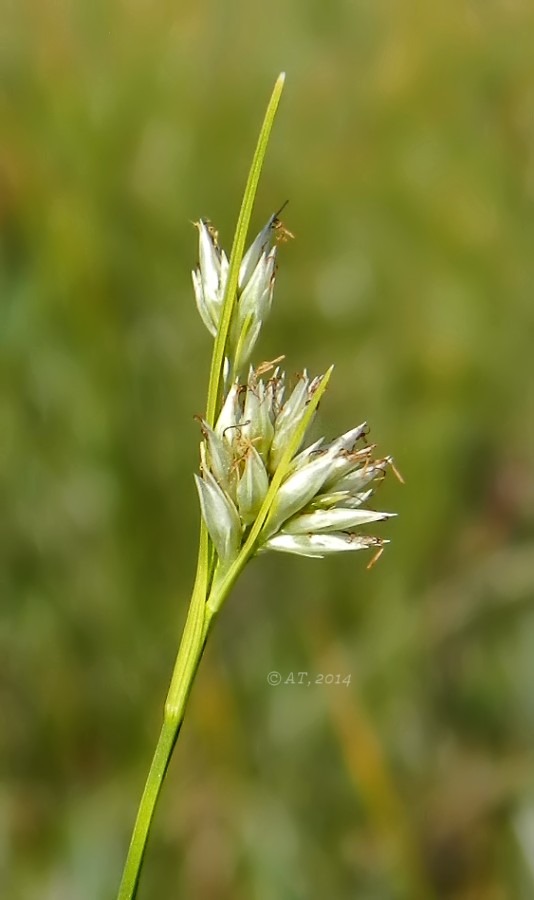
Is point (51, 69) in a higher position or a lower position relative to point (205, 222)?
higher

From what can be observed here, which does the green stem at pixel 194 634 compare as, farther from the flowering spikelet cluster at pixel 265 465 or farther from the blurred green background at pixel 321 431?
the blurred green background at pixel 321 431

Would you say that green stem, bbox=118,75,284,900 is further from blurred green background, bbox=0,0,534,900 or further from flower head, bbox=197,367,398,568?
blurred green background, bbox=0,0,534,900

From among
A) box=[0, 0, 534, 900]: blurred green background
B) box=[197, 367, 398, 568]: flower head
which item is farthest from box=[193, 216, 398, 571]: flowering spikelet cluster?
box=[0, 0, 534, 900]: blurred green background

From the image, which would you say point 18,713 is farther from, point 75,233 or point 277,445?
point 277,445

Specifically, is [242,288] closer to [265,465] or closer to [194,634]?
[265,465]

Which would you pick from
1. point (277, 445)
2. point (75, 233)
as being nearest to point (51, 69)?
point (75, 233)

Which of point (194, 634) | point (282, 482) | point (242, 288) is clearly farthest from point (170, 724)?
point (242, 288)

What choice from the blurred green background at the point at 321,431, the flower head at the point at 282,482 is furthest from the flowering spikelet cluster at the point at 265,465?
the blurred green background at the point at 321,431
